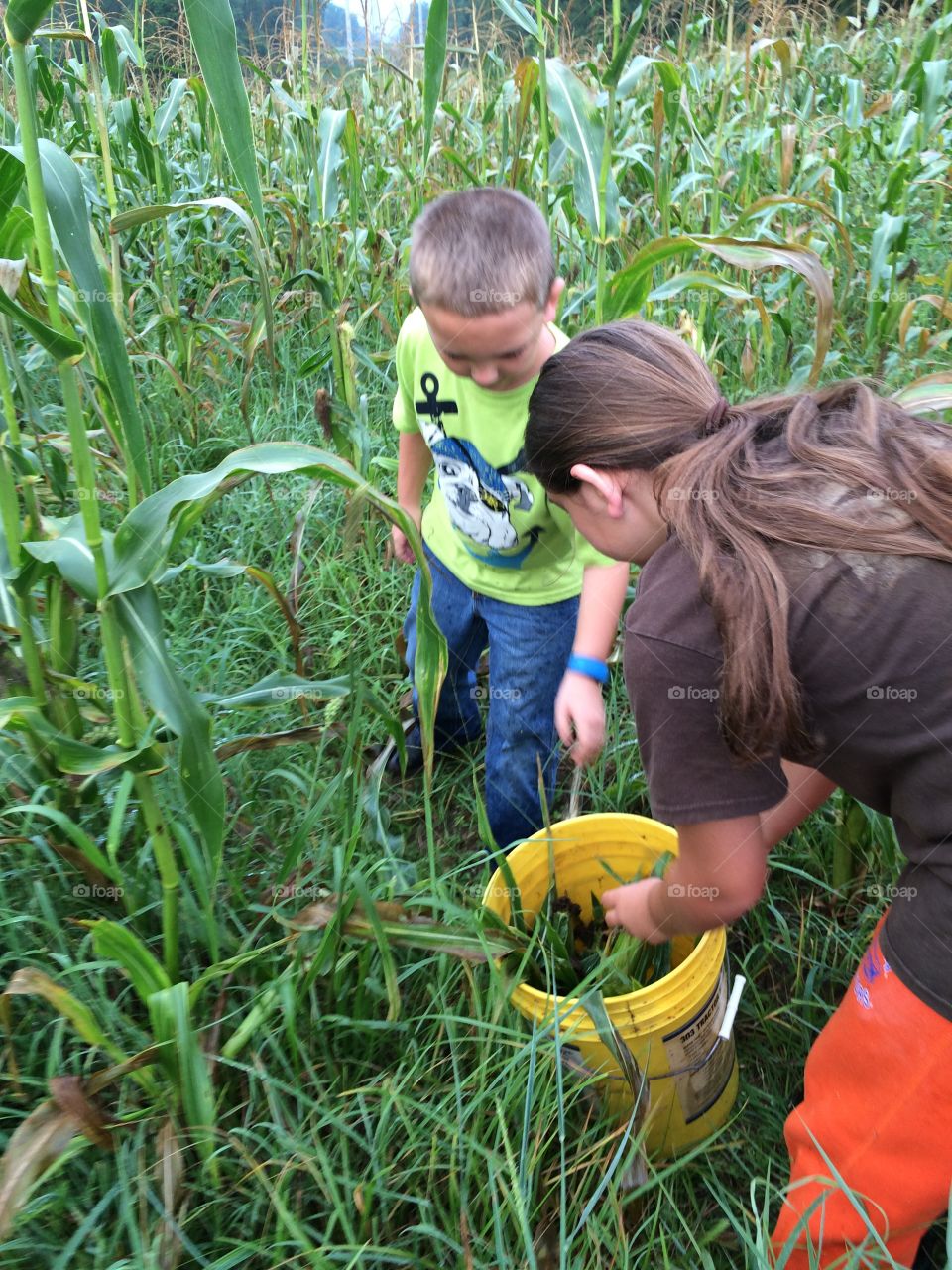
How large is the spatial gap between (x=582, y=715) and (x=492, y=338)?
1.97 ft

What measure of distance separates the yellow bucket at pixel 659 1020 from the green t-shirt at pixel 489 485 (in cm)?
47

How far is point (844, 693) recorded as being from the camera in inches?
40.9

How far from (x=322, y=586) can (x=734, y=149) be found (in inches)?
103

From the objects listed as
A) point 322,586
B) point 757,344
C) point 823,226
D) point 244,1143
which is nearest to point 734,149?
point 823,226

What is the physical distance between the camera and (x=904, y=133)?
3137mm

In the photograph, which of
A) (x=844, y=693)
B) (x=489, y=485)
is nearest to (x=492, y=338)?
(x=489, y=485)

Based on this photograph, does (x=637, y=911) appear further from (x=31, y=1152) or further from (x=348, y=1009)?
(x=31, y=1152)

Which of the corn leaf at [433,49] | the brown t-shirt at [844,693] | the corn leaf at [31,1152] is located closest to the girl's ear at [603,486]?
the brown t-shirt at [844,693]

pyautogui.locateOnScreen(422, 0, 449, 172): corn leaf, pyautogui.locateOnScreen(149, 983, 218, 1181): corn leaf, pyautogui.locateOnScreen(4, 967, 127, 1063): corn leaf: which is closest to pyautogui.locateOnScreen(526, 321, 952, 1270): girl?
pyautogui.locateOnScreen(149, 983, 218, 1181): corn leaf

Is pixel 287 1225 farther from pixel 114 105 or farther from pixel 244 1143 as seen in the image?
pixel 114 105

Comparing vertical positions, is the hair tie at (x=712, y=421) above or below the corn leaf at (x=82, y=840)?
above

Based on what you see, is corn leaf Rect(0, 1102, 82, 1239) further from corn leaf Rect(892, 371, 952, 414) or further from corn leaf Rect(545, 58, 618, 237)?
corn leaf Rect(545, 58, 618, 237)

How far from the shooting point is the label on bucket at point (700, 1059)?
1.31m

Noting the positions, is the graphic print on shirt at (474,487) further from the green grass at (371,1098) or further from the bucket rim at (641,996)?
the bucket rim at (641,996)
